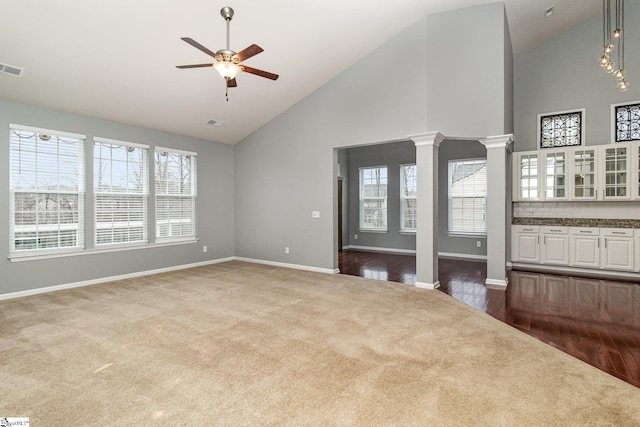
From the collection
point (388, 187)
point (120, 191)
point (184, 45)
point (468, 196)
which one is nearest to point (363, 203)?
point (388, 187)

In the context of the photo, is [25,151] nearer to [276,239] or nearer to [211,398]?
[276,239]

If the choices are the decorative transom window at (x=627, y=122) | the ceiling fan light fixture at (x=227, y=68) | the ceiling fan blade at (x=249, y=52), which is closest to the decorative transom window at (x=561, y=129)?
the decorative transom window at (x=627, y=122)

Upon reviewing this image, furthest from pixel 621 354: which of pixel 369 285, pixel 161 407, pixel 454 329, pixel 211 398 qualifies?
pixel 161 407

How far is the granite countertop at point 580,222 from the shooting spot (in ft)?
18.0

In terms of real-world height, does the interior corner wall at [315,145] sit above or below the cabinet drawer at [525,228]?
above

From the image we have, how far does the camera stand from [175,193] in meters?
6.54

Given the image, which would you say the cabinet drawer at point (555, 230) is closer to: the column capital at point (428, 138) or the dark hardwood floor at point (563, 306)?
the dark hardwood floor at point (563, 306)

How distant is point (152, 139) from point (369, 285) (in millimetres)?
4846

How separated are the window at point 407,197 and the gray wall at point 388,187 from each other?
0.34 ft

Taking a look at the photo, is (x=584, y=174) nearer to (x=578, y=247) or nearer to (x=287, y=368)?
(x=578, y=247)

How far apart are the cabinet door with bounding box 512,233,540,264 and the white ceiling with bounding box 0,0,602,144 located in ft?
12.4

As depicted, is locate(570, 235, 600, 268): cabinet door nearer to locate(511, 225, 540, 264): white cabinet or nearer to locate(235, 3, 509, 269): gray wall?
locate(511, 225, 540, 264): white cabinet

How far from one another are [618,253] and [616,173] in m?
1.39

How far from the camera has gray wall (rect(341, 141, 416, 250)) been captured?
328 inches
